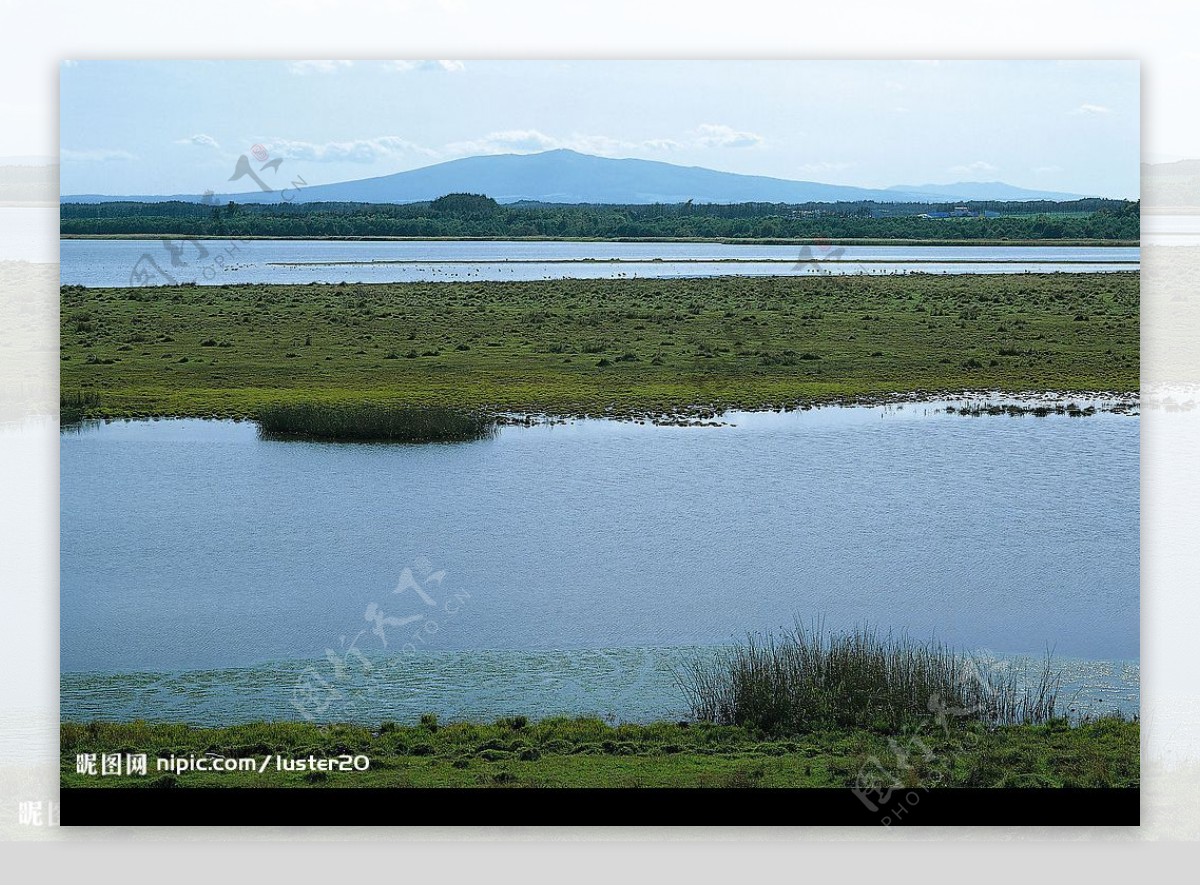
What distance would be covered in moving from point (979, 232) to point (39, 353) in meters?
6.33

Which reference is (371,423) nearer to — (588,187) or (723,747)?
(588,187)

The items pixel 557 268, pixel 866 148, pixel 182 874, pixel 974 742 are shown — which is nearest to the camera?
pixel 182 874

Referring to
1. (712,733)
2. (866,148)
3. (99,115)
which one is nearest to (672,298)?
(866,148)

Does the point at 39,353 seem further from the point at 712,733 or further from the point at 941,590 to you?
the point at 941,590

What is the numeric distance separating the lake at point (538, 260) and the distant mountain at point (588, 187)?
361 millimetres

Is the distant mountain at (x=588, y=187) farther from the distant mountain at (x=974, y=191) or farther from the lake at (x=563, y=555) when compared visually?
the lake at (x=563, y=555)

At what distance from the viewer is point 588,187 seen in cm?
935

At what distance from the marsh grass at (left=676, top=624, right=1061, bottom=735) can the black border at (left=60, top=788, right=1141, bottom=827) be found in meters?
0.64

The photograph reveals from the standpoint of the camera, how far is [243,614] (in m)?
9.47

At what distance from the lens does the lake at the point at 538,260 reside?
30.7ft

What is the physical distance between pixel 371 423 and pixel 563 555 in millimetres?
1818

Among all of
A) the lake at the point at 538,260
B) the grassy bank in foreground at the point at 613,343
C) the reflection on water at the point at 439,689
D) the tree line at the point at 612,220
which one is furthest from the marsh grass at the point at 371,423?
the reflection on water at the point at 439,689

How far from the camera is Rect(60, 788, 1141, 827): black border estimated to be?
7.63m

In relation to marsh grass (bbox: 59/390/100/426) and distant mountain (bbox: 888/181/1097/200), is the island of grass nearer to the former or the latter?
marsh grass (bbox: 59/390/100/426)
